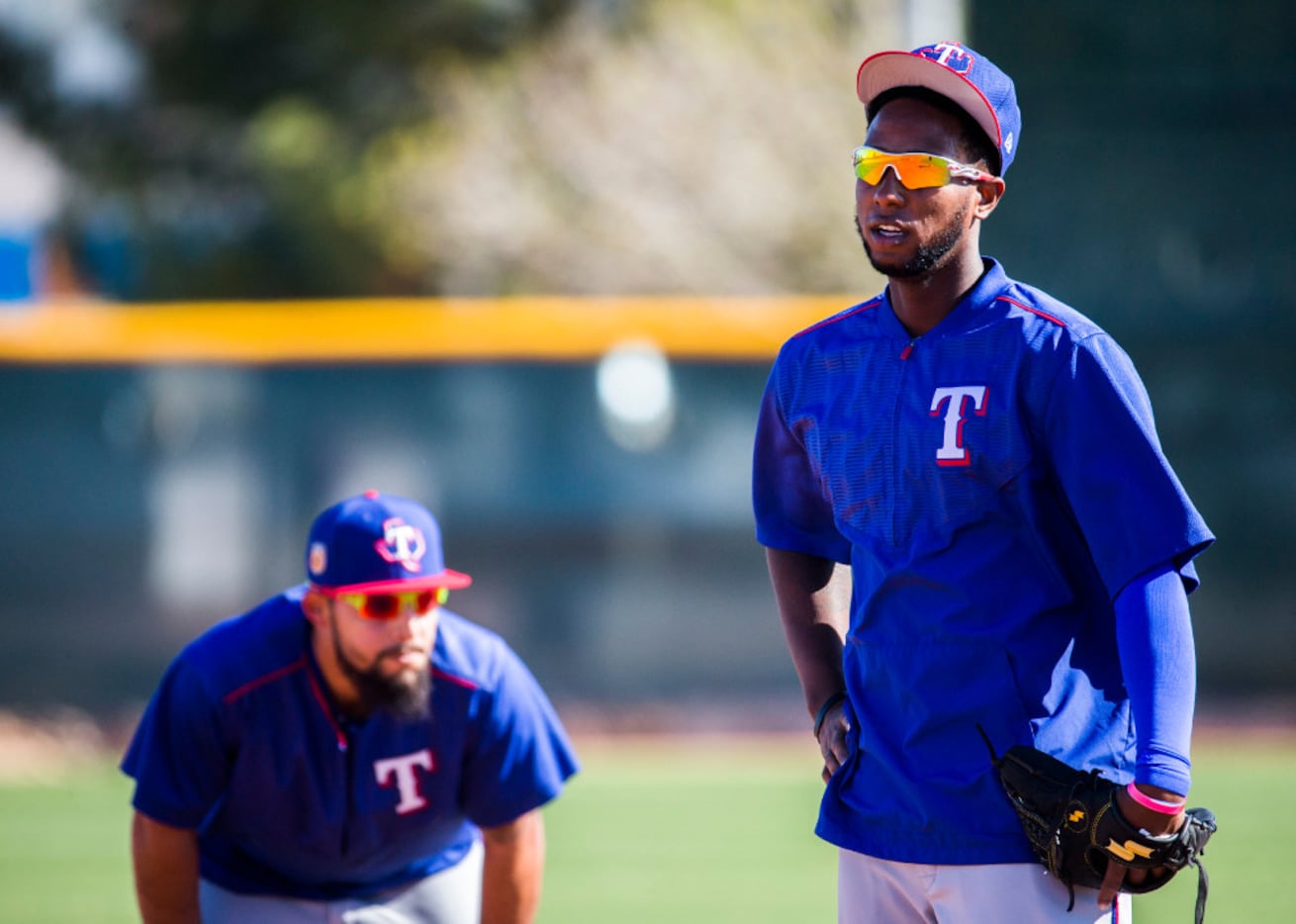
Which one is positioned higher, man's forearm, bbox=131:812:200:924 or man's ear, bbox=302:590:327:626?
man's ear, bbox=302:590:327:626

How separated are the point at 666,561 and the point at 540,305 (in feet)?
6.64

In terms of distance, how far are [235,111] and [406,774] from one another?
16.6m

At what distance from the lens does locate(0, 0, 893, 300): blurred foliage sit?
18844 millimetres

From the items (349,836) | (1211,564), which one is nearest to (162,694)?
(349,836)

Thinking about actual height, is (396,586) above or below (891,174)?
below

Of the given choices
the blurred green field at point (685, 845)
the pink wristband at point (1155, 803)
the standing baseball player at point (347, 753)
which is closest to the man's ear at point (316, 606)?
the standing baseball player at point (347, 753)

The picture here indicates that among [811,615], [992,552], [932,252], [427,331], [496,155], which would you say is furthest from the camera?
[496,155]

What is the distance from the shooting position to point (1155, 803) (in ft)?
7.50

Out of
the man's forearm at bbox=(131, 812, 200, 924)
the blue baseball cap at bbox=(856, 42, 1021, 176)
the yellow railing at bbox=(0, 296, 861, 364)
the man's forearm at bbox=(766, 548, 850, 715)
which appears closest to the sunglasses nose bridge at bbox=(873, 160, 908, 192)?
the blue baseball cap at bbox=(856, 42, 1021, 176)

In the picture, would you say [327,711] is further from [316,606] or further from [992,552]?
[992,552]

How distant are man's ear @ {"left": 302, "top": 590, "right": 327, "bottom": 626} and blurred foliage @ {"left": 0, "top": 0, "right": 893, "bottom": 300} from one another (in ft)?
52.0

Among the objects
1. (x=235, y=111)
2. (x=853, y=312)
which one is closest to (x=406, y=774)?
(x=853, y=312)

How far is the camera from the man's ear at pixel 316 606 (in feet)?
12.0

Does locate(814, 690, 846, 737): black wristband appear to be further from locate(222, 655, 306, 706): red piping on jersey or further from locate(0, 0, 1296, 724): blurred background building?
locate(0, 0, 1296, 724): blurred background building
